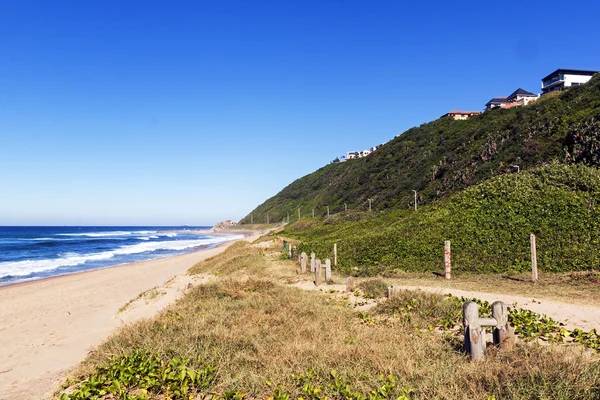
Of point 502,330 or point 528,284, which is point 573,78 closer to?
point 528,284

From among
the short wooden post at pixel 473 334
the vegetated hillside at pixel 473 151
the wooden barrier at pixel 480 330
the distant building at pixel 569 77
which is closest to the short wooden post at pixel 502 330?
the wooden barrier at pixel 480 330

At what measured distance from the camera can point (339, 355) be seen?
7.14 m

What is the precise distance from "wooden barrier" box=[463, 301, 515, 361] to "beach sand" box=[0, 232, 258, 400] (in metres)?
7.41

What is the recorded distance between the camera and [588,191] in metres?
20.3

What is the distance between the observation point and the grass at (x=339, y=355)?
574 centimetres

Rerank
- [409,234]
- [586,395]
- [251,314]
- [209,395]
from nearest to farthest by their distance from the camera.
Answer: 1. [586,395]
2. [209,395]
3. [251,314]
4. [409,234]

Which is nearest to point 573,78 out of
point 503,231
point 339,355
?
point 503,231

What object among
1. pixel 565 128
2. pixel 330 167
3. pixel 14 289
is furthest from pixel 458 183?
pixel 330 167

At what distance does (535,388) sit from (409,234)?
57.6 feet

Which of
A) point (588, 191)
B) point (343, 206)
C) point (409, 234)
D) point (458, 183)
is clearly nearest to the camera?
point (588, 191)

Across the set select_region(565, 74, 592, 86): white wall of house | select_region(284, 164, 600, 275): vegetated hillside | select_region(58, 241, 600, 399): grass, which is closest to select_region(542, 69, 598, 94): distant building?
select_region(565, 74, 592, 86): white wall of house

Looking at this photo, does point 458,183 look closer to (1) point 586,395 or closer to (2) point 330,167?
(1) point 586,395

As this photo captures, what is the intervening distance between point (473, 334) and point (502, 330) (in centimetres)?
75

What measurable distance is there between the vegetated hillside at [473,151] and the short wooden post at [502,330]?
87.0 feet
